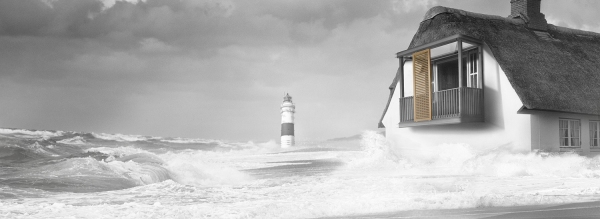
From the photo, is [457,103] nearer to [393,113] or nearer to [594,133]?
[393,113]

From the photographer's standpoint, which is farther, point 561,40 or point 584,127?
point 561,40

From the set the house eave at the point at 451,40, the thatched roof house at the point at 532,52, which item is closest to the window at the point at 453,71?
the thatched roof house at the point at 532,52

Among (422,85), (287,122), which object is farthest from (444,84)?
(287,122)

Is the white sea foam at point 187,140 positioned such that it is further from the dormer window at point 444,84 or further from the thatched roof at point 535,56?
the thatched roof at point 535,56

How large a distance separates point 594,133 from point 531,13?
4.37 metres

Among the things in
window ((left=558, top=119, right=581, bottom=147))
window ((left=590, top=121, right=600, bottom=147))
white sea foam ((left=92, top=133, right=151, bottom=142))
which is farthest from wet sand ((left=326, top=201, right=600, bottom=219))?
white sea foam ((left=92, top=133, right=151, bottom=142))

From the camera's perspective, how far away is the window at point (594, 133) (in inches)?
618

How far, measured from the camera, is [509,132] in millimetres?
14219

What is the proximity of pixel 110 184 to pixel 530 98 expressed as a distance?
1082cm

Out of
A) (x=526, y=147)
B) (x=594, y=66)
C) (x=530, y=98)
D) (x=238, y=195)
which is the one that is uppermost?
(x=594, y=66)

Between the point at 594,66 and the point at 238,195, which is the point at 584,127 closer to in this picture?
the point at 594,66

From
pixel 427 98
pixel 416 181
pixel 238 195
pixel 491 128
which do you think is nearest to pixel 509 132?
pixel 491 128

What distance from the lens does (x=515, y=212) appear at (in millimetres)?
7387

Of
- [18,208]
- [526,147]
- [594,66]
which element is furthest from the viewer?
[594,66]
